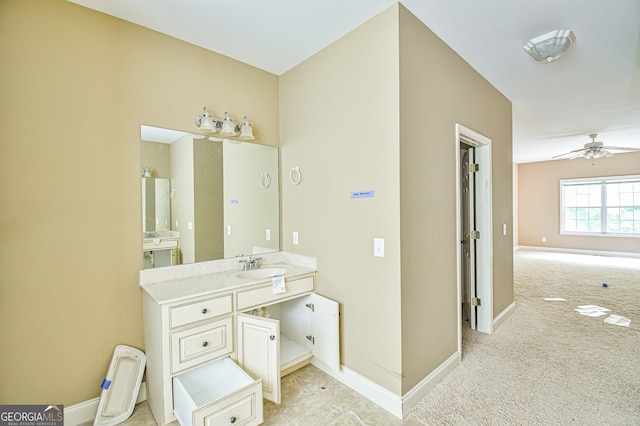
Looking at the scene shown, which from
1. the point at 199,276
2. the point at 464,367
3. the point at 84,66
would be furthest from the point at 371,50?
the point at 464,367

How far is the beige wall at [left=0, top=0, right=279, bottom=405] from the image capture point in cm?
164

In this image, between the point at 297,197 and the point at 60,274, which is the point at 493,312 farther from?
the point at 60,274

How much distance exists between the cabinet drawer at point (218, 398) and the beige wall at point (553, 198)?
9.49m

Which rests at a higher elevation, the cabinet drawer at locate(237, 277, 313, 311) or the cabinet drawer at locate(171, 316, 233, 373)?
the cabinet drawer at locate(237, 277, 313, 311)

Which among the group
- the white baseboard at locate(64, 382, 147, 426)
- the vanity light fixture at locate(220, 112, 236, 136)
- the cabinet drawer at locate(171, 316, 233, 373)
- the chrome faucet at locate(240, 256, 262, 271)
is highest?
A: the vanity light fixture at locate(220, 112, 236, 136)

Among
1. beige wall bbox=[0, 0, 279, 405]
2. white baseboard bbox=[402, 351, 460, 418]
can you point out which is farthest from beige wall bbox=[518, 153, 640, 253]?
beige wall bbox=[0, 0, 279, 405]

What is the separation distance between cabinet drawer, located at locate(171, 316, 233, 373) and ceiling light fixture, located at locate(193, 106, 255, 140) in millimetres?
1478

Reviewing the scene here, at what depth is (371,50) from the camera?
1.98 meters

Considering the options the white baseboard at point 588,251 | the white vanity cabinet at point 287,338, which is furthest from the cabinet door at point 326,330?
the white baseboard at point 588,251

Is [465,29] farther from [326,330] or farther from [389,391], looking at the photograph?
[389,391]

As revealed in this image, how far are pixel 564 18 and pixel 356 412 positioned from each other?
3045mm

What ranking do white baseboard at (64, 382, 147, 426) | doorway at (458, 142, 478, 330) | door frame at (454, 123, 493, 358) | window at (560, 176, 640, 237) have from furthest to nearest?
1. window at (560, 176, 640, 237)
2. doorway at (458, 142, 478, 330)
3. door frame at (454, 123, 493, 358)
4. white baseboard at (64, 382, 147, 426)

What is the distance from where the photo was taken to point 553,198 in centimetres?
799

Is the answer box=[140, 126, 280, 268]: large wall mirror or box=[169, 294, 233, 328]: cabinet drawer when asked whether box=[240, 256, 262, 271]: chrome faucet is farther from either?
box=[169, 294, 233, 328]: cabinet drawer
